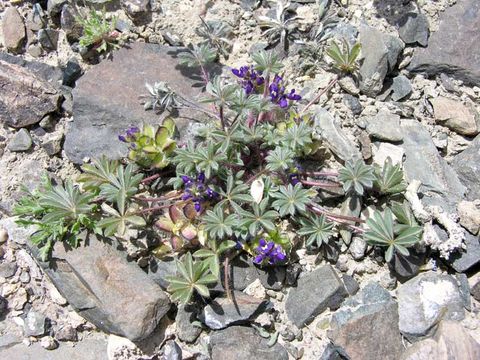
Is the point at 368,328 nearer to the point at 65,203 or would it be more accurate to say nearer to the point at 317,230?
the point at 317,230

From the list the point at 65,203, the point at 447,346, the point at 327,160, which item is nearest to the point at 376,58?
the point at 327,160

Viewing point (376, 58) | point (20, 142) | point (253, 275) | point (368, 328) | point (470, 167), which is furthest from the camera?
point (20, 142)

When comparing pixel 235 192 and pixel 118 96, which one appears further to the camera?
pixel 118 96

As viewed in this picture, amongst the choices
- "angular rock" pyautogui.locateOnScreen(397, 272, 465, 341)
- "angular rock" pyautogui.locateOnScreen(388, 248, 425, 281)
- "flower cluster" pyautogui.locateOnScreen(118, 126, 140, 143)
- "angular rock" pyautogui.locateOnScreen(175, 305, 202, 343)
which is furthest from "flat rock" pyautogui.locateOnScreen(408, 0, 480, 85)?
"angular rock" pyautogui.locateOnScreen(175, 305, 202, 343)

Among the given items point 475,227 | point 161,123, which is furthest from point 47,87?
point 475,227

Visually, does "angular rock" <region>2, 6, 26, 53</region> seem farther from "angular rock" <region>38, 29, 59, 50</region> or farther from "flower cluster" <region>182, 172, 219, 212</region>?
"flower cluster" <region>182, 172, 219, 212</region>

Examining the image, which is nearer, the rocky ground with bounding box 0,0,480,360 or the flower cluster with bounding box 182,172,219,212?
the rocky ground with bounding box 0,0,480,360

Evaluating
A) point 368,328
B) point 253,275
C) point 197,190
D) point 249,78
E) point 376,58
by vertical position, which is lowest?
point 253,275
